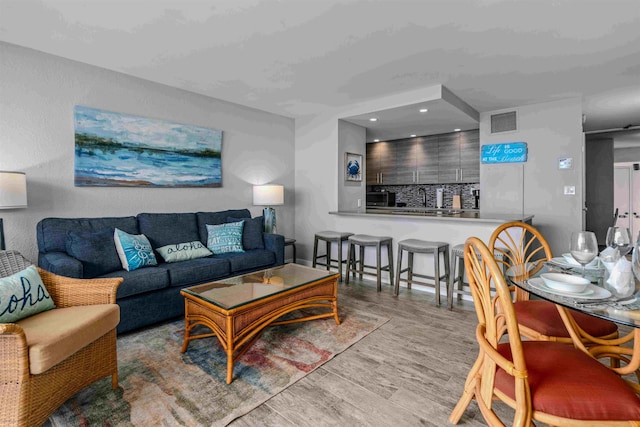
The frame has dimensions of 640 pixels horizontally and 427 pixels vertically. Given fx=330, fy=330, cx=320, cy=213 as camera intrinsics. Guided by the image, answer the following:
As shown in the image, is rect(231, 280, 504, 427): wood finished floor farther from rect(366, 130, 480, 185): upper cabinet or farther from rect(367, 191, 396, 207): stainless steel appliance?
rect(367, 191, 396, 207): stainless steel appliance

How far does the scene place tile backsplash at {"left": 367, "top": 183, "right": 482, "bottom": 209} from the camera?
598 centimetres

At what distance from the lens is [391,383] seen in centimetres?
201

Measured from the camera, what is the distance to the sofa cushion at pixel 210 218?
12.4 feet

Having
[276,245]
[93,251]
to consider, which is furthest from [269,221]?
[93,251]

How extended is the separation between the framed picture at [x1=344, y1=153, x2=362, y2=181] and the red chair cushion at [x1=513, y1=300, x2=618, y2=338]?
340 cm

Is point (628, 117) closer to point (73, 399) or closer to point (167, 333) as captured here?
point (167, 333)

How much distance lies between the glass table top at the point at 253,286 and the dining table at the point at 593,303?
1549 millimetres

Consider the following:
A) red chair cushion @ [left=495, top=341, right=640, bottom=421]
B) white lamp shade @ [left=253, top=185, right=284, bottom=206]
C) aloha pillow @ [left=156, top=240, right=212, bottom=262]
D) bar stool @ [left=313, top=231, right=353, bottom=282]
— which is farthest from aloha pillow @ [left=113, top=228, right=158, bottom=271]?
red chair cushion @ [left=495, top=341, right=640, bottom=421]

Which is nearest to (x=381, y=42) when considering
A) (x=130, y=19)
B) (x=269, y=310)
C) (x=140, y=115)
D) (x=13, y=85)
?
(x=130, y=19)

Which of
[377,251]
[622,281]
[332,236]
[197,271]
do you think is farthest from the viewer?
[332,236]

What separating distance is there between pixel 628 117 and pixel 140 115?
7104 mm

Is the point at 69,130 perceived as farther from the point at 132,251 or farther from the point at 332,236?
the point at 332,236

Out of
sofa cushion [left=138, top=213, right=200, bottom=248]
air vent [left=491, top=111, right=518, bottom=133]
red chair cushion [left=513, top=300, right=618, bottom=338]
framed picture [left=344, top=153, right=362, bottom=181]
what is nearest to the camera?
red chair cushion [left=513, top=300, right=618, bottom=338]

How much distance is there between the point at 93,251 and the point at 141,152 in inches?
50.8
